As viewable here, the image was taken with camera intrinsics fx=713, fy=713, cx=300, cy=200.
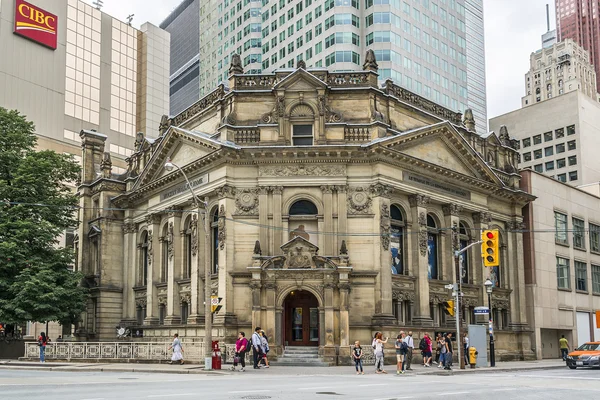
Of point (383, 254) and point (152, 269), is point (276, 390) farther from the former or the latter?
point (152, 269)

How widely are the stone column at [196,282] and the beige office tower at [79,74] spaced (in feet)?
124

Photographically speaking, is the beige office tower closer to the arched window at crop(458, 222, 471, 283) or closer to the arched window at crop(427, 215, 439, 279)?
the arched window at crop(427, 215, 439, 279)

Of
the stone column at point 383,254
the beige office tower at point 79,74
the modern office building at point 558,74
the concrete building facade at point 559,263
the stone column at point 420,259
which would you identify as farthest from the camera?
the modern office building at point 558,74

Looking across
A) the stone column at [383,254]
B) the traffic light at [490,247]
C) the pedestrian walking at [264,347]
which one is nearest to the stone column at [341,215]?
the stone column at [383,254]

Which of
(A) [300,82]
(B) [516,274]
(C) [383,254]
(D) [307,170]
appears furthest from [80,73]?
(C) [383,254]

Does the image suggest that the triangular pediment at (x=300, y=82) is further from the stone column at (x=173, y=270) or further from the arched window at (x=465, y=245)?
the arched window at (x=465, y=245)

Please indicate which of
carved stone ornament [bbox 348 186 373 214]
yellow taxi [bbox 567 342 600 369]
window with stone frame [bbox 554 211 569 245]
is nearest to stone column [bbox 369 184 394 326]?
carved stone ornament [bbox 348 186 373 214]

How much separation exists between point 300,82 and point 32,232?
19973mm

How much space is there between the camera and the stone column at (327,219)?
42250 millimetres

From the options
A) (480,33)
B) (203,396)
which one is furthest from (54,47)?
(203,396)

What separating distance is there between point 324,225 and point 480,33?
110m

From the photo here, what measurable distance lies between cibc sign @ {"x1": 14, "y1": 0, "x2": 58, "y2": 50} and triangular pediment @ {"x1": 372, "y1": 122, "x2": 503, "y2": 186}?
219ft

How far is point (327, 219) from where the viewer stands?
140 ft

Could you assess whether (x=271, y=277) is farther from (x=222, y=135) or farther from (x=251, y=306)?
(x=222, y=135)
